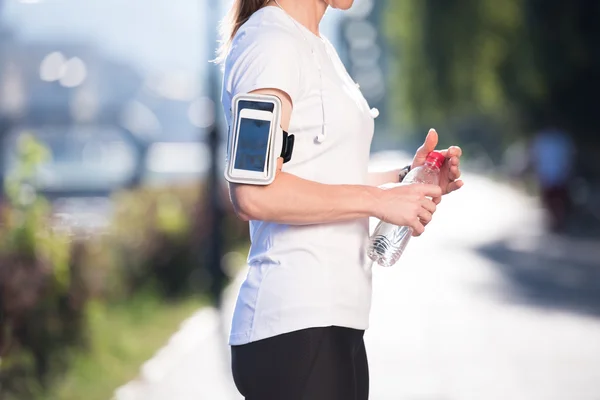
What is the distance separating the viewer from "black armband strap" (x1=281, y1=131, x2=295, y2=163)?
2502 mm

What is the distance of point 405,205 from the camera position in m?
2.55

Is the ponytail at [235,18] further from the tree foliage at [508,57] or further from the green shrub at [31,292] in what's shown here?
the tree foliage at [508,57]

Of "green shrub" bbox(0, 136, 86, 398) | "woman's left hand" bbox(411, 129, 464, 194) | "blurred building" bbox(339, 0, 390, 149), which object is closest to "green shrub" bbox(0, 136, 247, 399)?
"green shrub" bbox(0, 136, 86, 398)

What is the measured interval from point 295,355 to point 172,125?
52.4 meters

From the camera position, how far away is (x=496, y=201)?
142ft

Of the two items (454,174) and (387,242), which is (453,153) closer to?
(454,174)

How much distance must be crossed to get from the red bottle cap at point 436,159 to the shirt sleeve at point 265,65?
1.65ft

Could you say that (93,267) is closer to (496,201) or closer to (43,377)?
(43,377)

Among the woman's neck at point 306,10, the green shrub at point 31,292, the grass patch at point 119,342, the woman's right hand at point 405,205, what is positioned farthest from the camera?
the grass patch at point 119,342

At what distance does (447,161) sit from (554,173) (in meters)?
21.0

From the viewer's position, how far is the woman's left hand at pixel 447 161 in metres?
2.94

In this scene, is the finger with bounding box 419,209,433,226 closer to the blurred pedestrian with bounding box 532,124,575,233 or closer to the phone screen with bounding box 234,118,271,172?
the phone screen with bounding box 234,118,271,172

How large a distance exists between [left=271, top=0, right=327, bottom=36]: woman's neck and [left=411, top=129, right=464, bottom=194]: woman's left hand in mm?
396

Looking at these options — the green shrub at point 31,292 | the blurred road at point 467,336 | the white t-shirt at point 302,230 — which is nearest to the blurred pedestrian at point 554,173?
the blurred road at point 467,336
